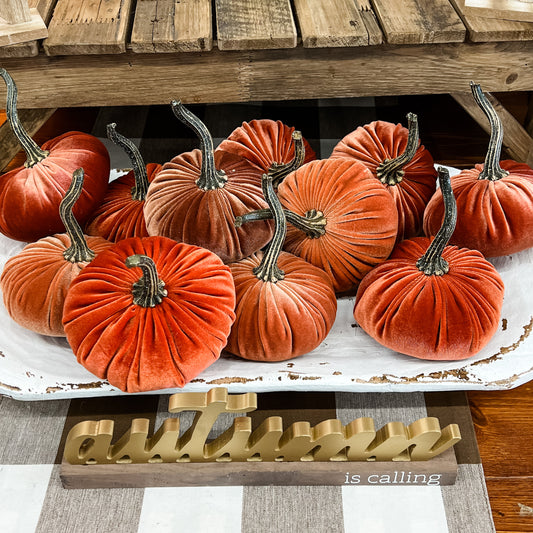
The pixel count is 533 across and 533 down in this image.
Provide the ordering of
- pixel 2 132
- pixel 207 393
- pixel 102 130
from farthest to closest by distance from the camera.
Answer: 1. pixel 102 130
2. pixel 2 132
3. pixel 207 393

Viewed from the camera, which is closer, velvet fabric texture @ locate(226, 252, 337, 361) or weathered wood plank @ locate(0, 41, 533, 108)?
velvet fabric texture @ locate(226, 252, 337, 361)

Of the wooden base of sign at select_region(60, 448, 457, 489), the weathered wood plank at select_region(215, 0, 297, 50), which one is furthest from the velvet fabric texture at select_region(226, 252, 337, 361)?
the weathered wood plank at select_region(215, 0, 297, 50)

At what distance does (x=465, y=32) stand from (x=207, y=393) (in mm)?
573

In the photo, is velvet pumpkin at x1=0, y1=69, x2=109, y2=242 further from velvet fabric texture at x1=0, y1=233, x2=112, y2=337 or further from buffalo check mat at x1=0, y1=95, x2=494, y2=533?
buffalo check mat at x1=0, y1=95, x2=494, y2=533

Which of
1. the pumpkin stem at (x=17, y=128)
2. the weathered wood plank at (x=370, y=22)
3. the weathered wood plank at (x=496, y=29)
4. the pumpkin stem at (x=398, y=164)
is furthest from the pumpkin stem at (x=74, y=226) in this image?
the weathered wood plank at (x=496, y=29)

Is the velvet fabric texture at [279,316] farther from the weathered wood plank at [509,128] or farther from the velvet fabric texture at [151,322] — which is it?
the weathered wood plank at [509,128]

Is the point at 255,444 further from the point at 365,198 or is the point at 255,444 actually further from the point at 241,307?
the point at 365,198

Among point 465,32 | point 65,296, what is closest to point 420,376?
point 65,296

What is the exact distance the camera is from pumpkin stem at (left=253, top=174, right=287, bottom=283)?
1.67 ft

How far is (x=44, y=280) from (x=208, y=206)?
6.7 inches

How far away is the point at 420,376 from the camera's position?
1.82 ft

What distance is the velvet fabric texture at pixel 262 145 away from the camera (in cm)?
70

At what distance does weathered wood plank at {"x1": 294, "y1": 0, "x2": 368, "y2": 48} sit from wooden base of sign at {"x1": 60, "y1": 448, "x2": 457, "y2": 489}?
1.68ft

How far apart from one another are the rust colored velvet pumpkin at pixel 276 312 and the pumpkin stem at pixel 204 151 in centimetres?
9
